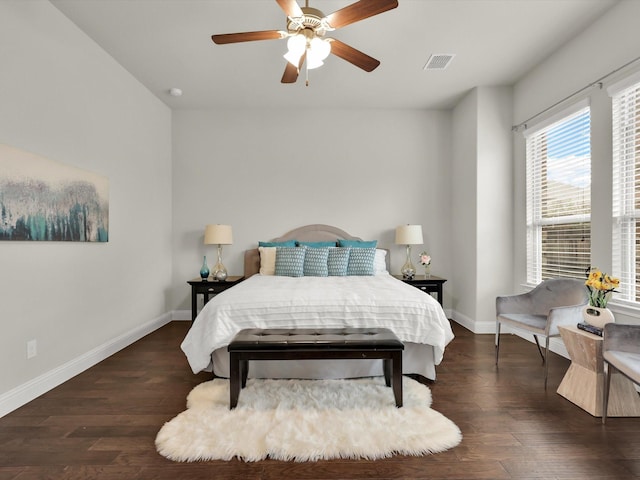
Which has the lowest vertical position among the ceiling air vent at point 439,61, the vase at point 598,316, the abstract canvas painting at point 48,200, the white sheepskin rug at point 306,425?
the white sheepskin rug at point 306,425

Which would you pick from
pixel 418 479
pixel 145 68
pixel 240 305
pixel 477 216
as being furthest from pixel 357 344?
pixel 145 68

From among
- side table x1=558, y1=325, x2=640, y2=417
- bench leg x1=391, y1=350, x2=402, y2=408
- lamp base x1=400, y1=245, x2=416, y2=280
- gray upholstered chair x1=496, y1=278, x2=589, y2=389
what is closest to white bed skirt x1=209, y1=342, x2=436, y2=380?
bench leg x1=391, y1=350, x2=402, y2=408

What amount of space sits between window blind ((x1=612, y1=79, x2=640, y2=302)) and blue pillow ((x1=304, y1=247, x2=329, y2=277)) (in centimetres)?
263

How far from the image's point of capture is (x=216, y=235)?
4.48 meters

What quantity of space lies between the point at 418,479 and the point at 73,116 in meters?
3.62

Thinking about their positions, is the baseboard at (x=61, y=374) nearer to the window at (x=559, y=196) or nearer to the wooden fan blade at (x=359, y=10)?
the wooden fan blade at (x=359, y=10)

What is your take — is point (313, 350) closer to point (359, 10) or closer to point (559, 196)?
point (359, 10)

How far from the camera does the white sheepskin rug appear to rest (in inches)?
71.5

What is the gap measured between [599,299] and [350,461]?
2.00 meters

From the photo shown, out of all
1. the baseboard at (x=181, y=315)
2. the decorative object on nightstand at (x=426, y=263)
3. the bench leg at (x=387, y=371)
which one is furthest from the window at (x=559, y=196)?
the baseboard at (x=181, y=315)

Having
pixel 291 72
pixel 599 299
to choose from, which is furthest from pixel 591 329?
pixel 291 72

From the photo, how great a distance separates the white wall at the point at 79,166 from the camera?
7.78 ft

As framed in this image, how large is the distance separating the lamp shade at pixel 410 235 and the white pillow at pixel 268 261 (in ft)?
5.52

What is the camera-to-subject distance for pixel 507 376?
9.34ft
